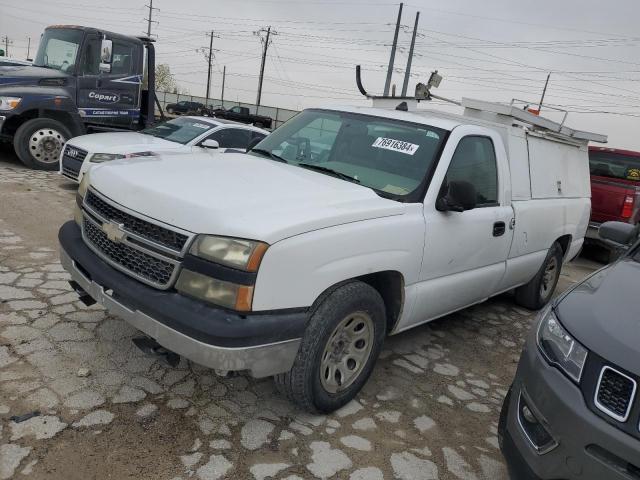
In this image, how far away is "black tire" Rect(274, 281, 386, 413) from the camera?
8.90ft

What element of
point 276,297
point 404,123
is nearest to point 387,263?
point 276,297

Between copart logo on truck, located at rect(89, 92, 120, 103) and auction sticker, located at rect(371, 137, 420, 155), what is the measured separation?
7541mm

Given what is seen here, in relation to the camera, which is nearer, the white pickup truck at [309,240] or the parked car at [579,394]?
the parked car at [579,394]

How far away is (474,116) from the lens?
200 inches

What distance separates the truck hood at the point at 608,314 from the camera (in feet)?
6.73

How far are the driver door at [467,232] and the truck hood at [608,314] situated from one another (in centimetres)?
95

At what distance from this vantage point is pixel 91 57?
9.32 m

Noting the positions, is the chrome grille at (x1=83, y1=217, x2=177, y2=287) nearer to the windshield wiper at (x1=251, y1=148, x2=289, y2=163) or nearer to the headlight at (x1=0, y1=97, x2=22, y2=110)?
the windshield wiper at (x1=251, y1=148, x2=289, y2=163)

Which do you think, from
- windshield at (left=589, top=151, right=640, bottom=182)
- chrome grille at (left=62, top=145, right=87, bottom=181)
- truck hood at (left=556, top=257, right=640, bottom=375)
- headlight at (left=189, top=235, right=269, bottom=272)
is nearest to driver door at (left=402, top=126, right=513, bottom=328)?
truck hood at (left=556, top=257, right=640, bottom=375)

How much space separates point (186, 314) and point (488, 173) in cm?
274

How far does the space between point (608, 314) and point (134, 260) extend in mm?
2340

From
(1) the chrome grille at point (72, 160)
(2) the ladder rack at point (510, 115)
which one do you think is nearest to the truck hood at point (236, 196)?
(2) the ladder rack at point (510, 115)

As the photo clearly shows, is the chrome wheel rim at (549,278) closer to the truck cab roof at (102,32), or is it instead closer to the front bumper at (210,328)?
the front bumper at (210,328)

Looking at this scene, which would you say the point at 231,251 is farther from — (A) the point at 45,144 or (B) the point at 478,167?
(A) the point at 45,144
